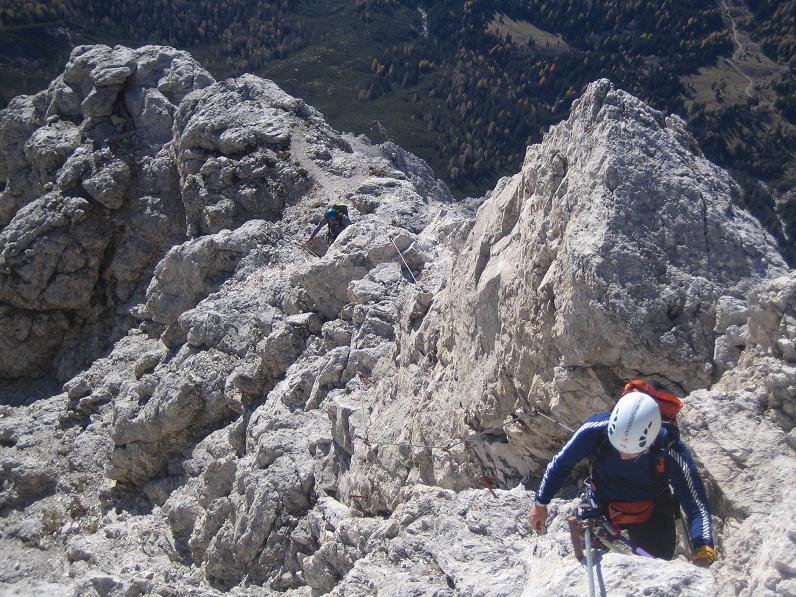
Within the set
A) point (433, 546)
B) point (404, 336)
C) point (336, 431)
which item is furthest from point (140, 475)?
point (433, 546)

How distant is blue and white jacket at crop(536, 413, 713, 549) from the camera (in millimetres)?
7395

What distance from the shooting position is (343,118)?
442 ft

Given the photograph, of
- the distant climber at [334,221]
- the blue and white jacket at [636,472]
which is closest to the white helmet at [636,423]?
the blue and white jacket at [636,472]

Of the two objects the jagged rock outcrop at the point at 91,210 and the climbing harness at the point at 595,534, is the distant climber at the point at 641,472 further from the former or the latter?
the jagged rock outcrop at the point at 91,210

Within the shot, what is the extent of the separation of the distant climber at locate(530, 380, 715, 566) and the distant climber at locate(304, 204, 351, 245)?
2041 centimetres

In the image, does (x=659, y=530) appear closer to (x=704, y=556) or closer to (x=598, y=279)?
(x=704, y=556)

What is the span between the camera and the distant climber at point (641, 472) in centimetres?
731

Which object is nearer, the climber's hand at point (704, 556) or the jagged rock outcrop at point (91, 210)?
the climber's hand at point (704, 556)

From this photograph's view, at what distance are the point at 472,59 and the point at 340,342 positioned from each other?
150 meters

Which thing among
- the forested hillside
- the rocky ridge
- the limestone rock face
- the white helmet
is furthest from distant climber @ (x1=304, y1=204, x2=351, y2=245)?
the forested hillside

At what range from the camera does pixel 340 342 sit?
71.1 feet

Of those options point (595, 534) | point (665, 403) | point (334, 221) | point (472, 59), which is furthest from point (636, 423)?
point (472, 59)

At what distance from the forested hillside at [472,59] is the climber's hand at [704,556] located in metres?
102

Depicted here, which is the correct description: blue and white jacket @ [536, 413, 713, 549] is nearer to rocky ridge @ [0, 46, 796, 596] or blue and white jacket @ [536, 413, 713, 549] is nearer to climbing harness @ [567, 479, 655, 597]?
climbing harness @ [567, 479, 655, 597]
